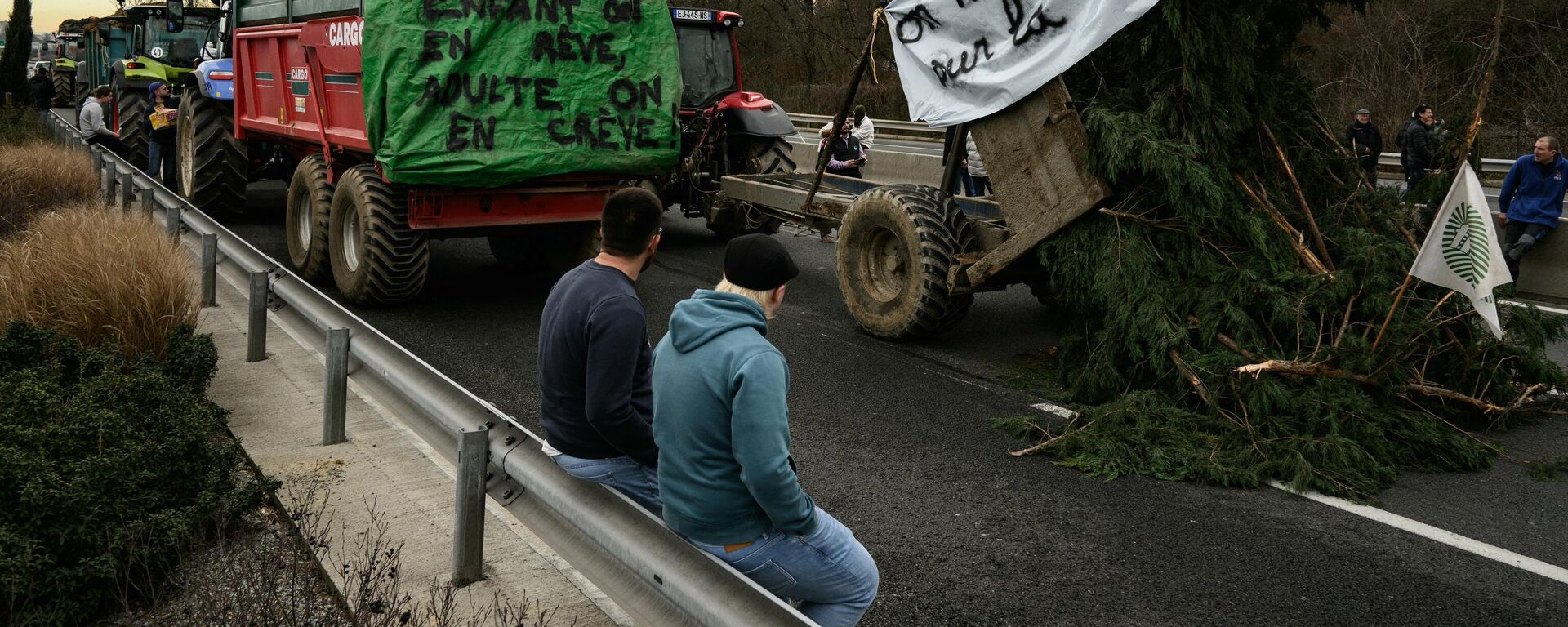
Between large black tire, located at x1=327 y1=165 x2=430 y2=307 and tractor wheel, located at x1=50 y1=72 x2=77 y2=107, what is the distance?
37.5 m

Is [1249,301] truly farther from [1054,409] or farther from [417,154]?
[417,154]

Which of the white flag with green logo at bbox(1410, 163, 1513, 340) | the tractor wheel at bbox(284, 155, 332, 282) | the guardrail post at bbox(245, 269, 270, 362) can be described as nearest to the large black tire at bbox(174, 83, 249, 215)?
the tractor wheel at bbox(284, 155, 332, 282)

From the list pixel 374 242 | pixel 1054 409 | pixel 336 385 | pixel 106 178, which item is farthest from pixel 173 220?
pixel 1054 409

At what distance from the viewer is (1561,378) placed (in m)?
7.21

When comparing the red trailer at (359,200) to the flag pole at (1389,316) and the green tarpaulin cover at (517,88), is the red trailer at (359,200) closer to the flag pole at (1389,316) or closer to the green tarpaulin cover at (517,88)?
the green tarpaulin cover at (517,88)

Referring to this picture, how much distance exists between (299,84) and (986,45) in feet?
20.7

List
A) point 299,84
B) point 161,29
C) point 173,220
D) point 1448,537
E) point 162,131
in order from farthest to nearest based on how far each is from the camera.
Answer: point 161,29 → point 162,131 → point 299,84 → point 173,220 → point 1448,537

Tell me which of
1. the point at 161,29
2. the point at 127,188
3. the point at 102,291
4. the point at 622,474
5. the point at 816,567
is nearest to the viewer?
the point at 816,567

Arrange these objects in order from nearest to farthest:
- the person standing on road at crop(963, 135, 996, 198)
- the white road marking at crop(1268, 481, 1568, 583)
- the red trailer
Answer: the white road marking at crop(1268, 481, 1568, 583) < the red trailer < the person standing on road at crop(963, 135, 996, 198)

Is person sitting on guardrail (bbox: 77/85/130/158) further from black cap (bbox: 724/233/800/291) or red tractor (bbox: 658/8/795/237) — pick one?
black cap (bbox: 724/233/800/291)

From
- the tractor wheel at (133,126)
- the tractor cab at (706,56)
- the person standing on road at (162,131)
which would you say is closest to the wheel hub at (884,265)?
the tractor cab at (706,56)

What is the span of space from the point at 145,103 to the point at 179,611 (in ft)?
54.1

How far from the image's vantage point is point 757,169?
13.7 metres

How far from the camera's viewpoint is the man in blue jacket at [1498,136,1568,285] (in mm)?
11789
